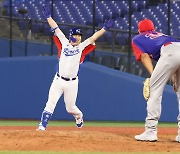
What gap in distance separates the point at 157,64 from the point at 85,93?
866cm

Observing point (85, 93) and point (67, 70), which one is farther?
point (85, 93)

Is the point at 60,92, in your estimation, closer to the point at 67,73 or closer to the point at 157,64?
the point at 67,73

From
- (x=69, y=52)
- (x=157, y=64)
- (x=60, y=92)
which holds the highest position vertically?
(x=157, y=64)

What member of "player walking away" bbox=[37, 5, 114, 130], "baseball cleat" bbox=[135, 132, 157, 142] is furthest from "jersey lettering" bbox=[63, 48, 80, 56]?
"baseball cleat" bbox=[135, 132, 157, 142]

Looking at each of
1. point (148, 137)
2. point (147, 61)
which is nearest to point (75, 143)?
point (148, 137)

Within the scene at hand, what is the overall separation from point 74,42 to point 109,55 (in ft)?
23.3

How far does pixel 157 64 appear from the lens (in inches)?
324

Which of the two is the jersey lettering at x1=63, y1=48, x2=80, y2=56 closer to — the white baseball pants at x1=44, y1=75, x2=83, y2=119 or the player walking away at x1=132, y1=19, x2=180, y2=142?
the white baseball pants at x1=44, y1=75, x2=83, y2=119

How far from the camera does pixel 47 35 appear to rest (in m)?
17.9

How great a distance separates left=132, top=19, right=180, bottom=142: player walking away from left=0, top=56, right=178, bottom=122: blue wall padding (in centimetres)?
815

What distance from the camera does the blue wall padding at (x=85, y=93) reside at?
54.4 ft

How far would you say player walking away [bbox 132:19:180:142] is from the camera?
814cm

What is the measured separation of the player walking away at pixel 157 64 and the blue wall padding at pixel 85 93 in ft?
26.7

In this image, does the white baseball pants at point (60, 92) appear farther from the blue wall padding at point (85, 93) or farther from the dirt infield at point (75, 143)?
the blue wall padding at point (85, 93)
